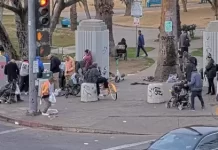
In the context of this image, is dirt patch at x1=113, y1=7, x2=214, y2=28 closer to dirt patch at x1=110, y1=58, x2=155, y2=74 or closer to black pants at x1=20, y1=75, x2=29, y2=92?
dirt patch at x1=110, y1=58, x2=155, y2=74

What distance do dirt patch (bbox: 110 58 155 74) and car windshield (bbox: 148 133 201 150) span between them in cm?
2265

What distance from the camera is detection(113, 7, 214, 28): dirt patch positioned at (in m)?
75.4

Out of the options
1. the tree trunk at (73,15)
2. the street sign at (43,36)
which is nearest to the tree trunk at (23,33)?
the street sign at (43,36)

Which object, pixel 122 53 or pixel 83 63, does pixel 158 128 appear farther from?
pixel 122 53

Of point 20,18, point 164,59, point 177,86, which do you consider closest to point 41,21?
point 177,86

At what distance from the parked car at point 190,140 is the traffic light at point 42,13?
10.1 metres

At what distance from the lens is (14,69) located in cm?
2555

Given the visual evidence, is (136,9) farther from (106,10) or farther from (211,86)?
(211,86)

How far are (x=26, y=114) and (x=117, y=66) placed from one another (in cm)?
1510

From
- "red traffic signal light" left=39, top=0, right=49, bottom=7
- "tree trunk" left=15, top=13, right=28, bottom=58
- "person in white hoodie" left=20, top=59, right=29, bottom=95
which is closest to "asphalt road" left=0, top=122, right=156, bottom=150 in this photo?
"red traffic signal light" left=39, top=0, right=49, bottom=7

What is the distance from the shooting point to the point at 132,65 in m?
38.8

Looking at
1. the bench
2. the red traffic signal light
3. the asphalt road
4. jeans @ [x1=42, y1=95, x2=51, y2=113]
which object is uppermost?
the bench

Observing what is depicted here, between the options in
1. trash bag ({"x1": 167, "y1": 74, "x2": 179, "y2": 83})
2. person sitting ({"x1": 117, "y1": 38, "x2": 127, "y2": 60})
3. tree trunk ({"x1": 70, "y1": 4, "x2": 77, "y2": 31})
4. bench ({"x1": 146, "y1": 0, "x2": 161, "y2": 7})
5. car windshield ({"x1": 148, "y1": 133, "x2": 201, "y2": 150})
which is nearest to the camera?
car windshield ({"x1": 148, "y1": 133, "x2": 201, "y2": 150})

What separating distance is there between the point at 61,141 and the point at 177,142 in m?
6.79
